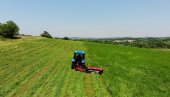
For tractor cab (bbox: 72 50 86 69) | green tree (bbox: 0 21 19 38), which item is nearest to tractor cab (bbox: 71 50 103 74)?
tractor cab (bbox: 72 50 86 69)

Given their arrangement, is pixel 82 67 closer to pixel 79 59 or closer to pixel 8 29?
pixel 79 59

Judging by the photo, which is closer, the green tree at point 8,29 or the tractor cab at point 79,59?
the tractor cab at point 79,59

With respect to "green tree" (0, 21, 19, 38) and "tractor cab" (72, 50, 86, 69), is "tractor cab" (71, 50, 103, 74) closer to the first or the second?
"tractor cab" (72, 50, 86, 69)

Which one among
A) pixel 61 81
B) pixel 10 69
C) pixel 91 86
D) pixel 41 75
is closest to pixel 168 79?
pixel 91 86

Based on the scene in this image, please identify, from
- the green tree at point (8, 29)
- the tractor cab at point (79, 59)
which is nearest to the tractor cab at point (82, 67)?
the tractor cab at point (79, 59)

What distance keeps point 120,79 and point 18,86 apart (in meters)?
8.24

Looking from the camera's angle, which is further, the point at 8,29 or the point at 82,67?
the point at 8,29

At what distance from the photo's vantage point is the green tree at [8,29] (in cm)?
7619

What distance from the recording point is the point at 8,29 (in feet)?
251

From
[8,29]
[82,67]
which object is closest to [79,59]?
[82,67]

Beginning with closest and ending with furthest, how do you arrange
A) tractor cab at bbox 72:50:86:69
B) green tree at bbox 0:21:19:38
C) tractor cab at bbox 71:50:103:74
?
tractor cab at bbox 71:50:103:74 < tractor cab at bbox 72:50:86:69 < green tree at bbox 0:21:19:38

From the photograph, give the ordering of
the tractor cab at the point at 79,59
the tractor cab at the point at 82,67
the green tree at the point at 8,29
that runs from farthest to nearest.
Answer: the green tree at the point at 8,29
the tractor cab at the point at 79,59
the tractor cab at the point at 82,67

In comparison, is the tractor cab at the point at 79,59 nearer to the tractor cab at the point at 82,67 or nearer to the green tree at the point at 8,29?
the tractor cab at the point at 82,67

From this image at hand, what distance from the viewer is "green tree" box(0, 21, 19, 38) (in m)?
76.2
